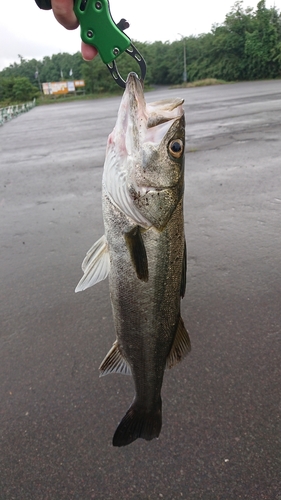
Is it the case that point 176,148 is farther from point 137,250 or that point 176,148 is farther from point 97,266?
point 97,266

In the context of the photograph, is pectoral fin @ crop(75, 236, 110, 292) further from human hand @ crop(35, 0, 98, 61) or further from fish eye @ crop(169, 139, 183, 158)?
human hand @ crop(35, 0, 98, 61)

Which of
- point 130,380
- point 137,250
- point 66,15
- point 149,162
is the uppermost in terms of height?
point 66,15

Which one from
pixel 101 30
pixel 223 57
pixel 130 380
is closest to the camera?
pixel 101 30

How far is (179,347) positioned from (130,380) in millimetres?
1211

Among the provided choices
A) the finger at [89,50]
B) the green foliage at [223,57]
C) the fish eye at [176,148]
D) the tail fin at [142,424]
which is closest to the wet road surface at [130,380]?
the tail fin at [142,424]

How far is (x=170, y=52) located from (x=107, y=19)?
96.2m

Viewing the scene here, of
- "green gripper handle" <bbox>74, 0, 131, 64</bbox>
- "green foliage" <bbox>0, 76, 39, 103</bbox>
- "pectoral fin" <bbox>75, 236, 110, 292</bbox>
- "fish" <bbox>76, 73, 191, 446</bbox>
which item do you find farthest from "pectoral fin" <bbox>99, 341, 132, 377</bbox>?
"green foliage" <bbox>0, 76, 39, 103</bbox>

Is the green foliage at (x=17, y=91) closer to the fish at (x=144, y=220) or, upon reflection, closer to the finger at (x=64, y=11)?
the finger at (x=64, y=11)

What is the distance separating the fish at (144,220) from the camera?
1768 mm

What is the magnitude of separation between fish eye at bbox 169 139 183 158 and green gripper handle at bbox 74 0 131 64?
457mm

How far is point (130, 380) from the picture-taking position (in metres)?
3.03

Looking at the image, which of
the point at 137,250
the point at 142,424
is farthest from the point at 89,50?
the point at 142,424

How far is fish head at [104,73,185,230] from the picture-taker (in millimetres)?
1763

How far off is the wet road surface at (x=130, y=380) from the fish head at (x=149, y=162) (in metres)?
1.57
